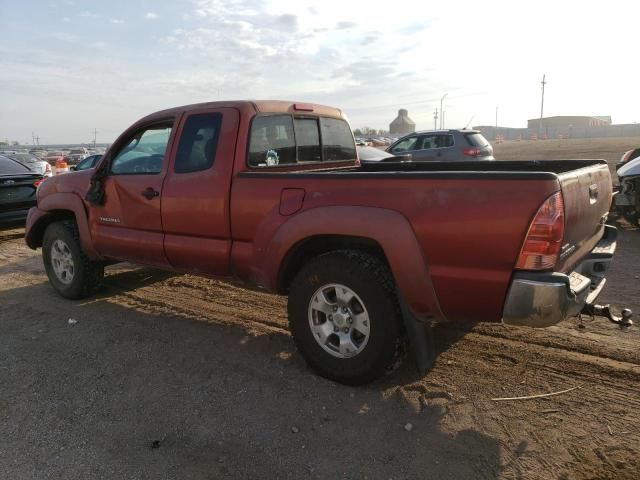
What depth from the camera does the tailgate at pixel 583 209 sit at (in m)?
2.71

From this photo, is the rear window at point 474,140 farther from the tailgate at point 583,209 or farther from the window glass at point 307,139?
the tailgate at point 583,209

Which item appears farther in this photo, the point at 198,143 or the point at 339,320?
the point at 198,143

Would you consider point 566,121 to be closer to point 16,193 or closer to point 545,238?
point 16,193

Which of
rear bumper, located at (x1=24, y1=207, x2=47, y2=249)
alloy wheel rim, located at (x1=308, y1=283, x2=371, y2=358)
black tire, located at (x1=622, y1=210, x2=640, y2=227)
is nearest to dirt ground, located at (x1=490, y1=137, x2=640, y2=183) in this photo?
black tire, located at (x1=622, y1=210, x2=640, y2=227)

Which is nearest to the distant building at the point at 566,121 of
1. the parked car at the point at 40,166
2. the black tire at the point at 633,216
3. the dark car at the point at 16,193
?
the parked car at the point at 40,166

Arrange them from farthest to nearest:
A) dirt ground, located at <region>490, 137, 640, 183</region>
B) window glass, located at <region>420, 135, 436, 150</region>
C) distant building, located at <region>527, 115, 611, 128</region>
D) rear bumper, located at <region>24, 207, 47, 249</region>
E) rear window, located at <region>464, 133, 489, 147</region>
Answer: distant building, located at <region>527, 115, 611, 128</region> → dirt ground, located at <region>490, 137, 640, 183</region> → window glass, located at <region>420, 135, 436, 150</region> → rear window, located at <region>464, 133, 489, 147</region> → rear bumper, located at <region>24, 207, 47, 249</region>

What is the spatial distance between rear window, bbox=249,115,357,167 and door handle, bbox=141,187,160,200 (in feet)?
3.33

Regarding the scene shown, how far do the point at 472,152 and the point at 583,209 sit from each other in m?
10.4

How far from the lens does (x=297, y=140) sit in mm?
4348

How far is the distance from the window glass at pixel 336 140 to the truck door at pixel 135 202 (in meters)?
1.43

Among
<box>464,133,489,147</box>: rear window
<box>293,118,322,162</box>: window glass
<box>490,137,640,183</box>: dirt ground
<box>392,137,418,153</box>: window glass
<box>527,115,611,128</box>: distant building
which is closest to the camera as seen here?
<box>293,118,322,162</box>: window glass

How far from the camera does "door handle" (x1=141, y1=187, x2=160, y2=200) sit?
4273 mm

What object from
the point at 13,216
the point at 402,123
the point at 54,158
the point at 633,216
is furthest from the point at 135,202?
the point at 402,123

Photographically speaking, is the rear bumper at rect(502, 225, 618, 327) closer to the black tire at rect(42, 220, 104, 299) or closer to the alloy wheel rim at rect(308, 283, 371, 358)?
the alloy wheel rim at rect(308, 283, 371, 358)
